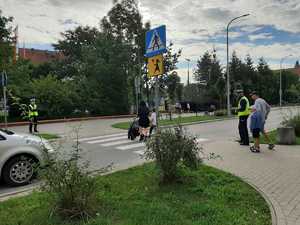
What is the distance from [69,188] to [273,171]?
4.67 meters

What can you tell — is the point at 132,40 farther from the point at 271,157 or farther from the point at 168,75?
the point at 271,157

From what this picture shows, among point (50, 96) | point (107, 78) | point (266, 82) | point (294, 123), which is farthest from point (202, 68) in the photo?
point (294, 123)

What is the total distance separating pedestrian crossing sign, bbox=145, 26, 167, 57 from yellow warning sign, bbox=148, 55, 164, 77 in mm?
97

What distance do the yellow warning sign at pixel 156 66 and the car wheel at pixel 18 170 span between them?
10.3 ft

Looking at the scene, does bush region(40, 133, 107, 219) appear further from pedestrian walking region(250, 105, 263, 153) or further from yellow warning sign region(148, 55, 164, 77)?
pedestrian walking region(250, 105, 263, 153)

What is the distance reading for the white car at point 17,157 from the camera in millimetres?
5859

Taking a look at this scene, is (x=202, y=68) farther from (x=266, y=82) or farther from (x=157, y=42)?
(x=157, y=42)

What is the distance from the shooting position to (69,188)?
12.6 ft

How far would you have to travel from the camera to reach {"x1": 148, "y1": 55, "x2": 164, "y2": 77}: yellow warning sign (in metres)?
5.32

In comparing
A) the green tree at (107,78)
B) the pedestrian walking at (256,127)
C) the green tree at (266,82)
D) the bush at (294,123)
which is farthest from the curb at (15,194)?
the green tree at (266,82)

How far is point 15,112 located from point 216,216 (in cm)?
2297

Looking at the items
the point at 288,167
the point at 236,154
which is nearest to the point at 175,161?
the point at 288,167

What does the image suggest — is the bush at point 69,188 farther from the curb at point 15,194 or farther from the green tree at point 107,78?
the green tree at point 107,78

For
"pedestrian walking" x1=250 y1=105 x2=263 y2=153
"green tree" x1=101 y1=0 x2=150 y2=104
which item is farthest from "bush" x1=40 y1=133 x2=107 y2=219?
"green tree" x1=101 y1=0 x2=150 y2=104
